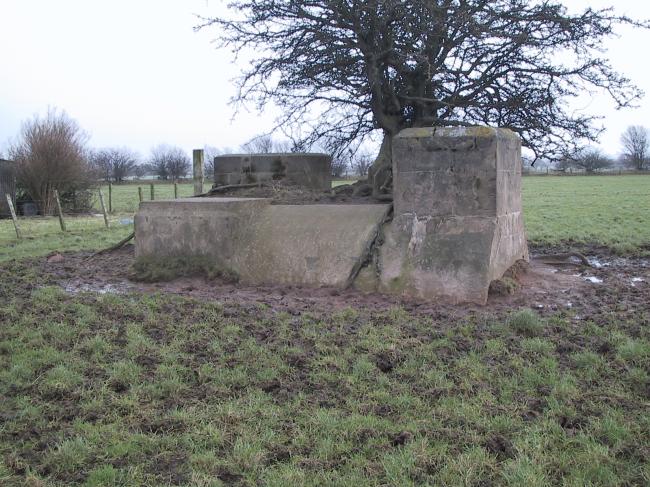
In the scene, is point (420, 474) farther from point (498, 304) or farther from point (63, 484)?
point (498, 304)

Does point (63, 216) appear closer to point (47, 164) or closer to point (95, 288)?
point (47, 164)

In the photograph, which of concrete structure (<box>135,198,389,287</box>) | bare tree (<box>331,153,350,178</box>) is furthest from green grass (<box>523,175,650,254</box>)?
concrete structure (<box>135,198,389,287</box>)

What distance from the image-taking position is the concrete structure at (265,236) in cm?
778

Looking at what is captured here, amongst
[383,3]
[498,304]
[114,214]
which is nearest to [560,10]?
[383,3]

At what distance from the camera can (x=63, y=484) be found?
125 inches

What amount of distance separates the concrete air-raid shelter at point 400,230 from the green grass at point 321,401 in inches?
42.6

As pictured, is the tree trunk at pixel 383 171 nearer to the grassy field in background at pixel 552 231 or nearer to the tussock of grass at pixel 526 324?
the tussock of grass at pixel 526 324

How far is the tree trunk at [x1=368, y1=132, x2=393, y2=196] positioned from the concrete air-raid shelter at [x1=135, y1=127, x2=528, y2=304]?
0.78m

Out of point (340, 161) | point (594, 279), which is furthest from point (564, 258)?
point (340, 161)

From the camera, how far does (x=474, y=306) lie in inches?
265

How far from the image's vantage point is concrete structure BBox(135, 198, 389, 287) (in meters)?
7.78

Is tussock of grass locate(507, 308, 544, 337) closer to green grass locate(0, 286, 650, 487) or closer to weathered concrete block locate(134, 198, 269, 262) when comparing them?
green grass locate(0, 286, 650, 487)

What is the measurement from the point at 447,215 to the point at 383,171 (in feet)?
8.14

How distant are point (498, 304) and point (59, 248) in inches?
372
